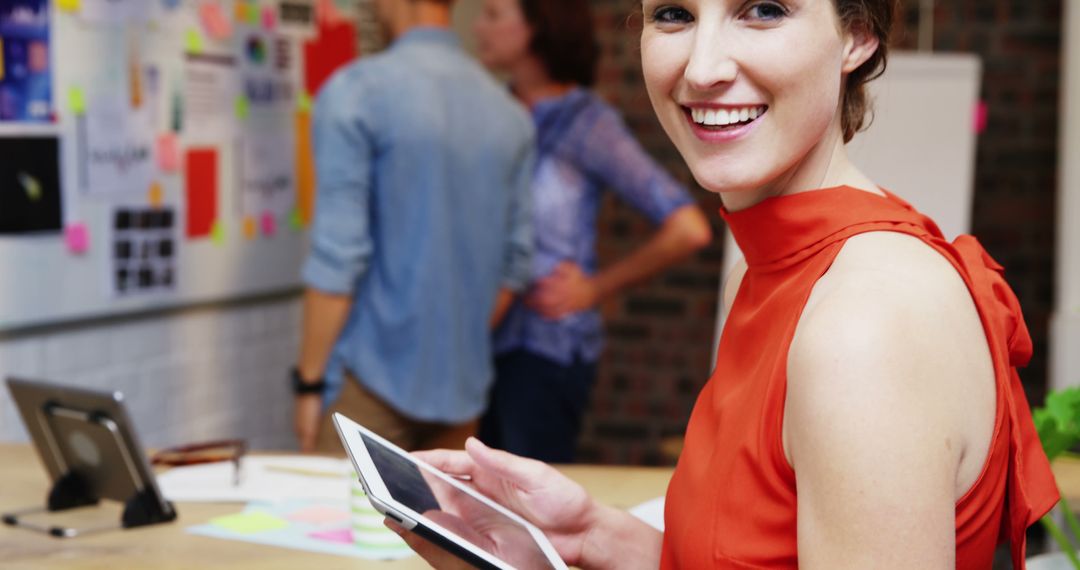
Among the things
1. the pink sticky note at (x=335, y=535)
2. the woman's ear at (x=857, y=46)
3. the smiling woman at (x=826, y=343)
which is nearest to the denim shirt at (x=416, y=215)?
the pink sticky note at (x=335, y=535)

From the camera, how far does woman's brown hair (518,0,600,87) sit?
3.28 metres

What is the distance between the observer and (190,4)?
3.38 meters

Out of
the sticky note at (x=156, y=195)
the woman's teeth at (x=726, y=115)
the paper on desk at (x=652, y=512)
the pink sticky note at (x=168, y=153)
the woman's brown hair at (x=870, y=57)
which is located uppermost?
the woman's brown hair at (x=870, y=57)

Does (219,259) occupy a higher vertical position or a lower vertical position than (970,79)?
lower

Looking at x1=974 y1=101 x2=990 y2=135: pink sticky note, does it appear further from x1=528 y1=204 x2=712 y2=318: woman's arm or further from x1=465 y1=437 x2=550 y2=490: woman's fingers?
x1=465 y1=437 x2=550 y2=490: woman's fingers

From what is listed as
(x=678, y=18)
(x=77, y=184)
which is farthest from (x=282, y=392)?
(x=678, y=18)

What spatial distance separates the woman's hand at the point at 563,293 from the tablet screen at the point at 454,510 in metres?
1.88

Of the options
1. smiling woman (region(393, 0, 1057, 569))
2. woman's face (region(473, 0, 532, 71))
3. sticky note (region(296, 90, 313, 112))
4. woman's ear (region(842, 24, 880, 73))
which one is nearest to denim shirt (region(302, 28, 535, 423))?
woman's face (region(473, 0, 532, 71))

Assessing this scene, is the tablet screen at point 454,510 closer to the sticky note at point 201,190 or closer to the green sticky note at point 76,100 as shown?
the green sticky note at point 76,100

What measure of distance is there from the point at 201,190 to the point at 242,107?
0.32 meters

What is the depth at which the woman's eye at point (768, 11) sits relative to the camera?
1.03 m

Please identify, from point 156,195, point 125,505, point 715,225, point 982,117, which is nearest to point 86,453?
point 125,505

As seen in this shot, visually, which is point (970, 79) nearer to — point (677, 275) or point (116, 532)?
point (677, 275)

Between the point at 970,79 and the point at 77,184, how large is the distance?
7.35 feet
